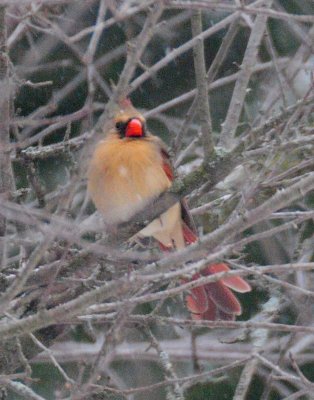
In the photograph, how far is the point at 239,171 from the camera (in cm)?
413

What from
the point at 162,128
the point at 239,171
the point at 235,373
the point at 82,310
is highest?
the point at 82,310

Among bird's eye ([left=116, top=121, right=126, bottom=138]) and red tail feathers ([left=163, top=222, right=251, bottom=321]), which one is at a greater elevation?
bird's eye ([left=116, top=121, right=126, bottom=138])

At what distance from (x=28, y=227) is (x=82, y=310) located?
703mm

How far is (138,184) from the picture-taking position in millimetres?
3742

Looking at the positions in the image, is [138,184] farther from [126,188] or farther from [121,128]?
[121,128]

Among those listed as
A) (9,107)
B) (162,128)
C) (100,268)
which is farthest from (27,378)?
(162,128)

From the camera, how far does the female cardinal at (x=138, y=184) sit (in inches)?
146

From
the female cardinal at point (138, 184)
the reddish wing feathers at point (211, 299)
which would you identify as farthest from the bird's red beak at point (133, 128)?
the reddish wing feathers at point (211, 299)

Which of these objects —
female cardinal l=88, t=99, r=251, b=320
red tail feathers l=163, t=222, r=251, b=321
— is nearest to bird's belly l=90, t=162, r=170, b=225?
female cardinal l=88, t=99, r=251, b=320

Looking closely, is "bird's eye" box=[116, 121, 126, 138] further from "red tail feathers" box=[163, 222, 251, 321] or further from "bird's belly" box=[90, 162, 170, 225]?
"red tail feathers" box=[163, 222, 251, 321]

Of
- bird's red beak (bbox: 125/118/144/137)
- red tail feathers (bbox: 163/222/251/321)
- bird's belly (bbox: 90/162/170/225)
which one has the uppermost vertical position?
bird's red beak (bbox: 125/118/144/137)

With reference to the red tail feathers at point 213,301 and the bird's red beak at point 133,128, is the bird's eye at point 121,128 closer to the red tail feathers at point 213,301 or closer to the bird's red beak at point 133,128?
the bird's red beak at point 133,128

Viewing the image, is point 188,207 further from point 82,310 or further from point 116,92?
point 116,92

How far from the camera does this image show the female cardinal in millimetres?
3711
